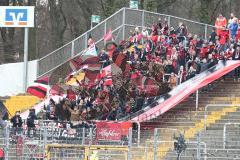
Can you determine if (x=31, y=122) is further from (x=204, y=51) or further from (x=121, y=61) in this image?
(x=204, y=51)

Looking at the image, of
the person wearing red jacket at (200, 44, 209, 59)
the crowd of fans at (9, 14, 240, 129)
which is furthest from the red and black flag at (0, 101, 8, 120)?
the person wearing red jacket at (200, 44, 209, 59)

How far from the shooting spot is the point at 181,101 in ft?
112

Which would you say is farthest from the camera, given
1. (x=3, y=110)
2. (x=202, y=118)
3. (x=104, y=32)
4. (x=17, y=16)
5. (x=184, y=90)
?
(x=17, y=16)

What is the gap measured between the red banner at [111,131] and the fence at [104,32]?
9977 mm

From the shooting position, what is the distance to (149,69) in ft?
114

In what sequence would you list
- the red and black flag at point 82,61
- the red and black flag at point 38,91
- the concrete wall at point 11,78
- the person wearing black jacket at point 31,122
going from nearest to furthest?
the person wearing black jacket at point 31,122 → the red and black flag at point 82,61 → the red and black flag at point 38,91 → the concrete wall at point 11,78

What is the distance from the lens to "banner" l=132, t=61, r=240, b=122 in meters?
32.9

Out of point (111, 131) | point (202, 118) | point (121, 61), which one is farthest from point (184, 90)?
point (111, 131)

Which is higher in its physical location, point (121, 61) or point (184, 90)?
point (121, 61)

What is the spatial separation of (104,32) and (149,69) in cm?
568

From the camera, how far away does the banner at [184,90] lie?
3294 cm

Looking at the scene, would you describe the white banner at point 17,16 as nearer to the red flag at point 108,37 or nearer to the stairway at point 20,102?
the stairway at point 20,102

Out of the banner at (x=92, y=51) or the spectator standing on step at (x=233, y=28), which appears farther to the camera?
the banner at (x=92, y=51)

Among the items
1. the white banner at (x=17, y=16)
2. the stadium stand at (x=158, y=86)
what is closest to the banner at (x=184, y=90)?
the stadium stand at (x=158, y=86)
